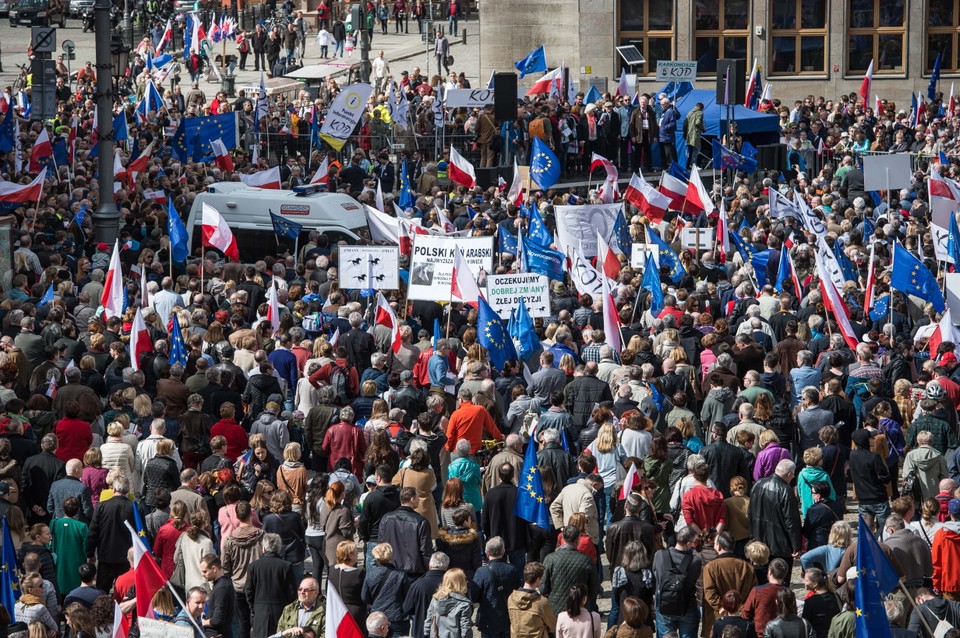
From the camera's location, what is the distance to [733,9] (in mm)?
43969

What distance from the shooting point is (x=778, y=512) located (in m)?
12.4

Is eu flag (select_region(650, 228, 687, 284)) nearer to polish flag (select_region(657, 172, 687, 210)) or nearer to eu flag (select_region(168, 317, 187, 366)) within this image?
polish flag (select_region(657, 172, 687, 210))

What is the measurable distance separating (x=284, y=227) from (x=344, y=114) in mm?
6198

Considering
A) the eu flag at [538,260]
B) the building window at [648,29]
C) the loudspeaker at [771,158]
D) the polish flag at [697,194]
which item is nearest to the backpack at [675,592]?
the eu flag at [538,260]

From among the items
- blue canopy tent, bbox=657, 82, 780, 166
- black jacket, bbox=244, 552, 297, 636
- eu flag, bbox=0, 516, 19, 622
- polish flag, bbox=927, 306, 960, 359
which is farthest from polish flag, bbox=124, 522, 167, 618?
blue canopy tent, bbox=657, 82, 780, 166

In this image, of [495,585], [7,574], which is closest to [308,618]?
[495,585]

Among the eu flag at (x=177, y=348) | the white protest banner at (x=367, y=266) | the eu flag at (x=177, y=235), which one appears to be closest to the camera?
the eu flag at (x=177, y=348)

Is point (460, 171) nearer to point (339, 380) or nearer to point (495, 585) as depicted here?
point (339, 380)

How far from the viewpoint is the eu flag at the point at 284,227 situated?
23.2 metres

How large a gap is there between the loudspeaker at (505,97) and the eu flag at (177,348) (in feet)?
48.2

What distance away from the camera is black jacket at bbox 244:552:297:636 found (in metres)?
11.4

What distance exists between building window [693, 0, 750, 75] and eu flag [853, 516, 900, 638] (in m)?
34.9

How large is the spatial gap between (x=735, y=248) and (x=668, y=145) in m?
10.5

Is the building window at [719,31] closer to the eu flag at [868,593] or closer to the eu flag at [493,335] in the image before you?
the eu flag at [493,335]
